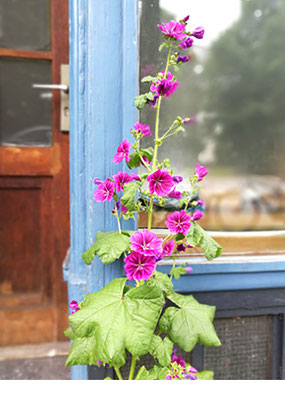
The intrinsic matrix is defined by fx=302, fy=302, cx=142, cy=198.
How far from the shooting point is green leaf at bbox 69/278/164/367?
632 millimetres

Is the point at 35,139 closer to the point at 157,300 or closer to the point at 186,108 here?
the point at 186,108

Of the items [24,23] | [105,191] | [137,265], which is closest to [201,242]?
[137,265]

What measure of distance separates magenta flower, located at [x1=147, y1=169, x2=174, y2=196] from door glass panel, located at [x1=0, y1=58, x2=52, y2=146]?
43.4 inches

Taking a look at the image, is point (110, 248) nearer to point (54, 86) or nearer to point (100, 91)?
point (100, 91)

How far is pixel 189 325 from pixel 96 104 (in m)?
0.69

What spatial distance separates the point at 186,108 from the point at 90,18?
51cm

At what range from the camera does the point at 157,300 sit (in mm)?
691

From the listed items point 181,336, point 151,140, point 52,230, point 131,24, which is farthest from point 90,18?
point 52,230

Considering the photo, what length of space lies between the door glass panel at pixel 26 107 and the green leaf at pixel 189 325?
119 cm

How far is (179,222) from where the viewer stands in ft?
2.52

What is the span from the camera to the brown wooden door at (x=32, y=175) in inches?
62.1

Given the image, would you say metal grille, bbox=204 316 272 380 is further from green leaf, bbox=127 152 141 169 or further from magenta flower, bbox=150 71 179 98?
magenta flower, bbox=150 71 179 98

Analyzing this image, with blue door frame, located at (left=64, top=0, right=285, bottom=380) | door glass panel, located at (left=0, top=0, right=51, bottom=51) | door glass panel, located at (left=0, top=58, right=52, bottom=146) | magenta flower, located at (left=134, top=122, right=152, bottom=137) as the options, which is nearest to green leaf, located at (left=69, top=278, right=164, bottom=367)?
blue door frame, located at (left=64, top=0, right=285, bottom=380)
